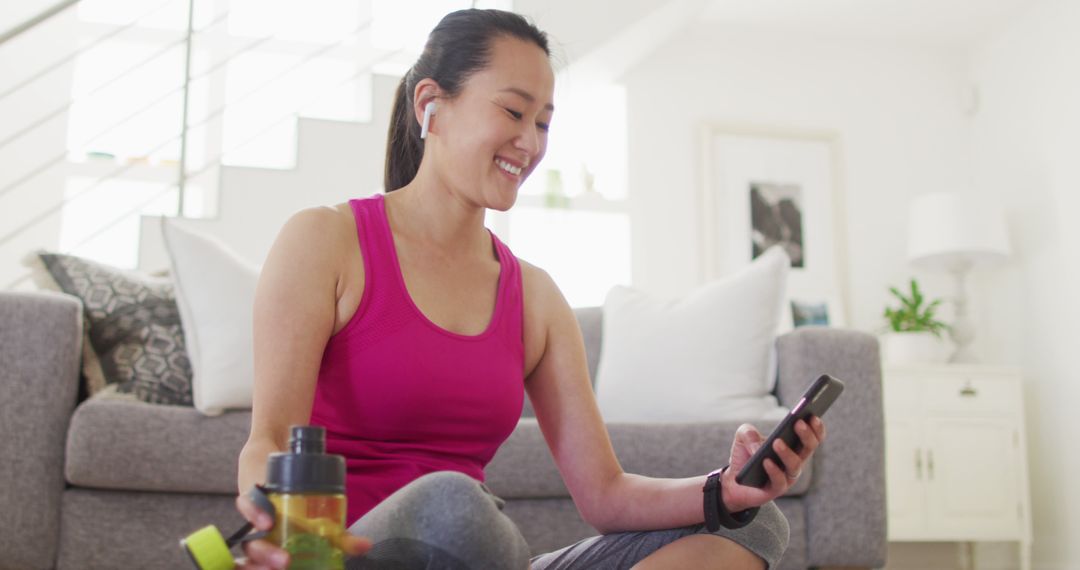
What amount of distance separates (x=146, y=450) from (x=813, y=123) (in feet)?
12.0

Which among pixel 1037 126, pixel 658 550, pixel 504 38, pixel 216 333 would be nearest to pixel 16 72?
pixel 216 333

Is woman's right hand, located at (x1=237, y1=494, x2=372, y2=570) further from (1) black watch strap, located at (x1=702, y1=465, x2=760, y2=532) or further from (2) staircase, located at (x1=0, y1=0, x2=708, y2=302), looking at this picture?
(2) staircase, located at (x1=0, y1=0, x2=708, y2=302)

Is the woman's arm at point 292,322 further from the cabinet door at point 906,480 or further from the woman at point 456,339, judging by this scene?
the cabinet door at point 906,480

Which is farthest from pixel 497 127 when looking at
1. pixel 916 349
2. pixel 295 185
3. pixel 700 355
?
pixel 916 349

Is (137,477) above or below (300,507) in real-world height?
below

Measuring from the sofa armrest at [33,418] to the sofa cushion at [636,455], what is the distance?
863mm

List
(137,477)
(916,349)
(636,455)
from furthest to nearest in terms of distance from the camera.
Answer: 1. (916,349)
2. (636,455)
3. (137,477)

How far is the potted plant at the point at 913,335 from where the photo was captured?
4.06 metres

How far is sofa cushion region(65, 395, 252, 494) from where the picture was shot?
1.92m

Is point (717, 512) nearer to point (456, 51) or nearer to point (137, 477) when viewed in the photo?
point (456, 51)

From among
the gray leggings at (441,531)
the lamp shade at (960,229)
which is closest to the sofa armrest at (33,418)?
the gray leggings at (441,531)

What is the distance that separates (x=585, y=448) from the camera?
1144 mm

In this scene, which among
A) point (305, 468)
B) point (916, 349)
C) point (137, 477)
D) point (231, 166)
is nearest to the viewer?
point (305, 468)

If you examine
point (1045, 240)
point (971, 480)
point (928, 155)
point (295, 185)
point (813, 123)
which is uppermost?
point (813, 123)
